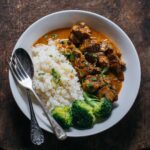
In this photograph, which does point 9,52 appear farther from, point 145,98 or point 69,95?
point 145,98

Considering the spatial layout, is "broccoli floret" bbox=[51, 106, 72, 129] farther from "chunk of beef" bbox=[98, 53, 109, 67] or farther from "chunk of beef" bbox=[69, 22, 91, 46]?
"chunk of beef" bbox=[69, 22, 91, 46]

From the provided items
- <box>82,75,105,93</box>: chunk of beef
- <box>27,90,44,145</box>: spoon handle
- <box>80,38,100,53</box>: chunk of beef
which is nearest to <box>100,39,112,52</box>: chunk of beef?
<box>80,38,100,53</box>: chunk of beef

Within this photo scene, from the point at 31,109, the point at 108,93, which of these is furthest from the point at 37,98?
the point at 108,93

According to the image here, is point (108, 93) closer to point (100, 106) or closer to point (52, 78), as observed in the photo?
point (100, 106)

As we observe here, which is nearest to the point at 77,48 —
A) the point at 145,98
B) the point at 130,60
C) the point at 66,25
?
the point at 66,25

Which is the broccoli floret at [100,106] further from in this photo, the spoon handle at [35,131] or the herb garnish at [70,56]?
the spoon handle at [35,131]

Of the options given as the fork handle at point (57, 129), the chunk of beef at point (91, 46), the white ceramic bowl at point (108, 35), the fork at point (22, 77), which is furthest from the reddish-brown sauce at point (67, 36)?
A: the fork handle at point (57, 129)

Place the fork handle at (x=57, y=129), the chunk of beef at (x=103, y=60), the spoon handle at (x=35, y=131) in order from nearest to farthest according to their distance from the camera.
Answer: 1. the fork handle at (x=57, y=129)
2. the spoon handle at (x=35, y=131)
3. the chunk of beef at (x=103, y=60)
